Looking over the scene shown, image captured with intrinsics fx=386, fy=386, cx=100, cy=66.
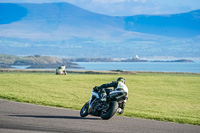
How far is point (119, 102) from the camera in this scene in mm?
14203

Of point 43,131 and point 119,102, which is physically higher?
point 119,102

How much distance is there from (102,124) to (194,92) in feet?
71.8

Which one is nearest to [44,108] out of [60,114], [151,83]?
[60,114]

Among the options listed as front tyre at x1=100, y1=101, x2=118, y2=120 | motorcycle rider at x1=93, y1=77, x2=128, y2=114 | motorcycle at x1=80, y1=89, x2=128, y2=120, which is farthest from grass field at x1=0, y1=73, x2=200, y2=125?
front tyre at x1=100, y1=101, x2=118, y2=120

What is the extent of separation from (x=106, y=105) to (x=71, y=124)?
168 cm

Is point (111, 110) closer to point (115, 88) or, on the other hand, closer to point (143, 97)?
point (115, 88)

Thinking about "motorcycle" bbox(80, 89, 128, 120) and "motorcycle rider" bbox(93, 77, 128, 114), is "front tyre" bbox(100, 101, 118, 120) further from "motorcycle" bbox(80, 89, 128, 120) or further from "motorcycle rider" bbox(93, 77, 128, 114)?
"motorcycle rider" bbox(93, 77, 128, 114)

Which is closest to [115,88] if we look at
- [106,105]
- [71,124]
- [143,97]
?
[106,105]

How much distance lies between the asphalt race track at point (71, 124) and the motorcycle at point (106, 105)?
24 cm

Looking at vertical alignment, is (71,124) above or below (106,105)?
below

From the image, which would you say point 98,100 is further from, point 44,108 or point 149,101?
point 149,101

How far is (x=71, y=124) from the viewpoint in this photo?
1323 centimetres

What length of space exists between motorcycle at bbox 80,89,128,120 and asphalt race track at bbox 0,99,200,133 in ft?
0.79

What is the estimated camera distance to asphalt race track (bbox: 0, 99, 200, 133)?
12.2 m
